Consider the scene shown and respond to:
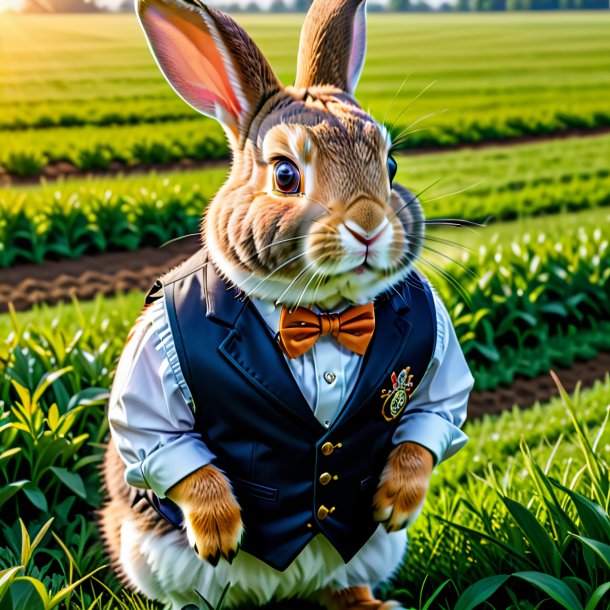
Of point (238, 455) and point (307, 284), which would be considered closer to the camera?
point (307, 284)

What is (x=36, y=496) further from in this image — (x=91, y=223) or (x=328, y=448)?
(x=91, y=223)

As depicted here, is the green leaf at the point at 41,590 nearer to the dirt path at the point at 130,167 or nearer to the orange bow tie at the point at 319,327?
the orange bow tie at the point at 319,327

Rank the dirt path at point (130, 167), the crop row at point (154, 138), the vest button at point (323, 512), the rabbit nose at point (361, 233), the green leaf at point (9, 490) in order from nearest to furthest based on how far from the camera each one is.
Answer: the rabbit nose at point (361, 233) → the vest button at point (323, 512) → the green leaf at point (9, 490) → the dirt path at point (130, 167) → the crop row at point (154, 138)

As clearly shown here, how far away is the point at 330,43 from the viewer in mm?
1994

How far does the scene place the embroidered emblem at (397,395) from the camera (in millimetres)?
2080

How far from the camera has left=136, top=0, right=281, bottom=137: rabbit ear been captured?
6.02 ft

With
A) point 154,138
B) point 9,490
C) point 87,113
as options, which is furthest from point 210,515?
point 87,113

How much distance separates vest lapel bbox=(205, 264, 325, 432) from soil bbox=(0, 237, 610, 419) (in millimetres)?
2580

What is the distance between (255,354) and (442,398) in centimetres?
55

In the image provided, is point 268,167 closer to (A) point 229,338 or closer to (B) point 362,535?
(A) point 229,338

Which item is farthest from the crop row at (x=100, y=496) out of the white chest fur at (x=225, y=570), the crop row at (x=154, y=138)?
the crop row at (x=154, y=138)

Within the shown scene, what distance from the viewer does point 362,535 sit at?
7.12 ft

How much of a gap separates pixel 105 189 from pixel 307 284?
534 centimetres

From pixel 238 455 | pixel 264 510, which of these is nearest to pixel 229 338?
pixel 238 455
